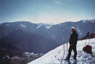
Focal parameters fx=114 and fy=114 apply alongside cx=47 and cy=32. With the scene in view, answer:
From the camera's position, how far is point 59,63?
8812 millimetres

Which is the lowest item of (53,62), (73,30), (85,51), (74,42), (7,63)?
(7,63)

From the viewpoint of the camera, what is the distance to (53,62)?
931 cm

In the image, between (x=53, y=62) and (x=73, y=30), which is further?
(x=53, y=62)

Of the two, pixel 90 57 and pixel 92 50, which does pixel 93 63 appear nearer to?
pixel 90 57

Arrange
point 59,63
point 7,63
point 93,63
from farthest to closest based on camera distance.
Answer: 1. point 7,63
2. point 59,63
3. point 93,63

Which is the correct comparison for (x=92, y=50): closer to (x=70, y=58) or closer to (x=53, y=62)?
(x=70, y=58)

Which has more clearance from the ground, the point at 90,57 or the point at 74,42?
the point at 74,42

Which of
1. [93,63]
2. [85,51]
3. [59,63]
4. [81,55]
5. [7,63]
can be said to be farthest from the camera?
[7,63]

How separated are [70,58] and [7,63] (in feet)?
121

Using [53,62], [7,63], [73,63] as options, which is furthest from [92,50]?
[7,63]

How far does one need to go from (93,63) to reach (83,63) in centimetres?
67

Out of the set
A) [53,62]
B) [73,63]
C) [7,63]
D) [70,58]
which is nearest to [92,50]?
[70,58]

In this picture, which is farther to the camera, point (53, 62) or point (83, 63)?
point (53, 62)

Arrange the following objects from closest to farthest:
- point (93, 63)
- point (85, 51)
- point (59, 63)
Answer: point (93, 63) < point (59, 63) < point (85, 51)
